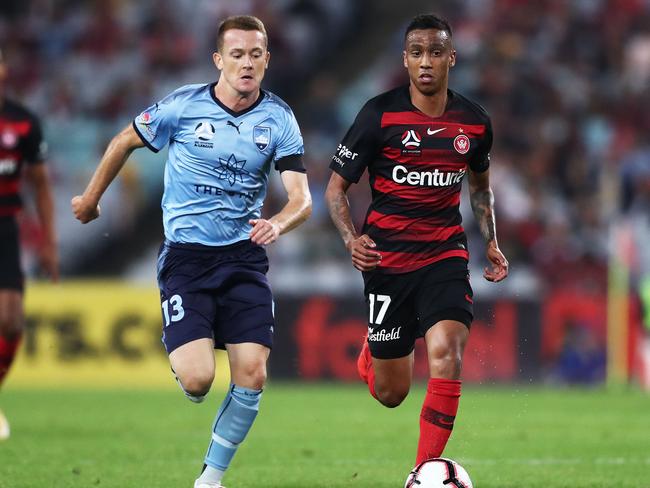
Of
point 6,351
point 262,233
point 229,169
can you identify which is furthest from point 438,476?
point 6,351

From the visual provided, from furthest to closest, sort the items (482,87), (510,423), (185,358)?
(482,87), (510,423), (185,358)

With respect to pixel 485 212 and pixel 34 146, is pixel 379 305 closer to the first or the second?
pixel 485 212

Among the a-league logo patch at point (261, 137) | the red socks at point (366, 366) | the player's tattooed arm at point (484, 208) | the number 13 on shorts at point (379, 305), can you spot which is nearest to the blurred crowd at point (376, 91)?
the red socks at point (366, 366)

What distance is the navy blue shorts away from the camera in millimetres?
6906

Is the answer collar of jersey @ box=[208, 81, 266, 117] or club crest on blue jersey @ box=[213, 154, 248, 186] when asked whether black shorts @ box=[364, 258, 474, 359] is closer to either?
club crest on blue jersey @ box=[213, 154, 248, 186]

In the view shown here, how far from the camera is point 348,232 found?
7.15 meters

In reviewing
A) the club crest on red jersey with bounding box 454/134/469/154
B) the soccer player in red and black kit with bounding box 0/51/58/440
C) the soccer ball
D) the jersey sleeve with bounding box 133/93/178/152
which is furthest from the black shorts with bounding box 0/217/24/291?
the soccer ball

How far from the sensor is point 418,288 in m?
7.25

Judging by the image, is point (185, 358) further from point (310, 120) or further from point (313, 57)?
point (313, 57)

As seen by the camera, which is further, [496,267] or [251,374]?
[496,267]

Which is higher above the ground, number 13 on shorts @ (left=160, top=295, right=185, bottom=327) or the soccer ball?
number 13 on shorts @ (left=160, top=295, right=185, bottom=327)

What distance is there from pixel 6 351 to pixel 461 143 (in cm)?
438

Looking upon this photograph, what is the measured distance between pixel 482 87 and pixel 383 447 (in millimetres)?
10491

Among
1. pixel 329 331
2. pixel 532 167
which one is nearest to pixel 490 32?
pixel 532 167
